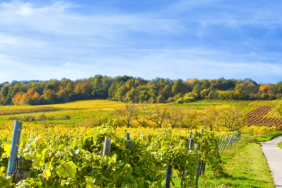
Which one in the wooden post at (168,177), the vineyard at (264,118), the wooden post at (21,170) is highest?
the wooden post at (21,170)

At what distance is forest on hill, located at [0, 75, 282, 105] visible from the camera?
232 ft

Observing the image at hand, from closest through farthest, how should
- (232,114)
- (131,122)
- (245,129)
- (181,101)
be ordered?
(131,122) → (232,114) → (245,129) → (181,101)

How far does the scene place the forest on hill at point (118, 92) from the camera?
70812mm

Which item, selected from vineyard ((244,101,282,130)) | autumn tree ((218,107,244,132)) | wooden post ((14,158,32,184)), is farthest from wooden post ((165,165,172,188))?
vineyard ((244,101,282,130))

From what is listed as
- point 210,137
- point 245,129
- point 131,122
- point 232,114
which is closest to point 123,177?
point 210,137

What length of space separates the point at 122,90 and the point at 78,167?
7707 cm

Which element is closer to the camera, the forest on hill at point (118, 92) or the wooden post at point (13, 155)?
the wooden post at point (13, 155)

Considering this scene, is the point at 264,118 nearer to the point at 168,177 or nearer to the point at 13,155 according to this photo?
the point at 168,177

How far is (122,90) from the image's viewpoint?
7869 cm

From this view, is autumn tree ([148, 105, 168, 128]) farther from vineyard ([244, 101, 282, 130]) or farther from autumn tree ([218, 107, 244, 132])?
vineyard ([244, 101, 282, 130])

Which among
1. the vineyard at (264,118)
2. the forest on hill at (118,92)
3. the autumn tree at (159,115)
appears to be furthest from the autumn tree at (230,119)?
the forest on hill at (118,92)

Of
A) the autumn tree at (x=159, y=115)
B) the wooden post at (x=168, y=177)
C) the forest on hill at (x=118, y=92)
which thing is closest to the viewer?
the wooden post at (x=168, y=177)

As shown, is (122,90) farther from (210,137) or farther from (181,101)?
(210,137)

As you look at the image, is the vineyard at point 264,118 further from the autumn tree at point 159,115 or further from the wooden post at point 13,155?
the wooden post at point 13,155
